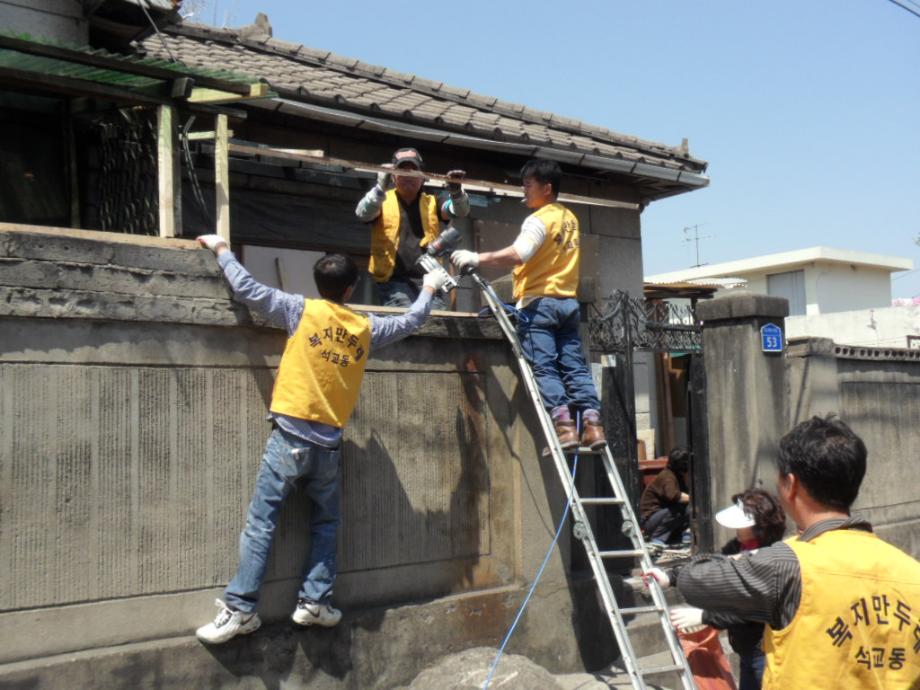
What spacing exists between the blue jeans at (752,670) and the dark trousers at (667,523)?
13.0ft

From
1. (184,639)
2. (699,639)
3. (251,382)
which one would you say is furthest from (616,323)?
(184,639)

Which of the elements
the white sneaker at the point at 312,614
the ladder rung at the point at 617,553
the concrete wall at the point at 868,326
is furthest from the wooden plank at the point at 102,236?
the concrete wall at the point at 868,326

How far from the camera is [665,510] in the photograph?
29.1 ft

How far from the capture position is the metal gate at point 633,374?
7.30 meters

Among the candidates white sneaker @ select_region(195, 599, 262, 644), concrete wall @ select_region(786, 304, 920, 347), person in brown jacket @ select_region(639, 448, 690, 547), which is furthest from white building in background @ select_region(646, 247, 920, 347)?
white sneaker @ select_region(195, 599, 262, 644)

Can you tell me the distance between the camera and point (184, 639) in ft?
15.1

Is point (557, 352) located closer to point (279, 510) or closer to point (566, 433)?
point (566, 433)

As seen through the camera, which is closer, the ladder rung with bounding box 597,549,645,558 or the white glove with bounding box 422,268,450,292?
the white glove with bounding box 422,268,450,292

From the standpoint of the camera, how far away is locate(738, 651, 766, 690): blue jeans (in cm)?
473

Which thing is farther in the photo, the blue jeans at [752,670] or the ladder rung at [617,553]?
the ladder rung at [617,553]

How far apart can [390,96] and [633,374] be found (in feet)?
12.5

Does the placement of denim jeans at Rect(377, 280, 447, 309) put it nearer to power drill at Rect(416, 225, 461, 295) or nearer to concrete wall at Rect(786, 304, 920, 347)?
power drill at Rect(416, 225, 461, 295)

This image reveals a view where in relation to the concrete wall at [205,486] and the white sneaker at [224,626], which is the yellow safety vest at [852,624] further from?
the concrete wall at [205,486]

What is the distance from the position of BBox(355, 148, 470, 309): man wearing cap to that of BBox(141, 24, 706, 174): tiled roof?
6.72ft
